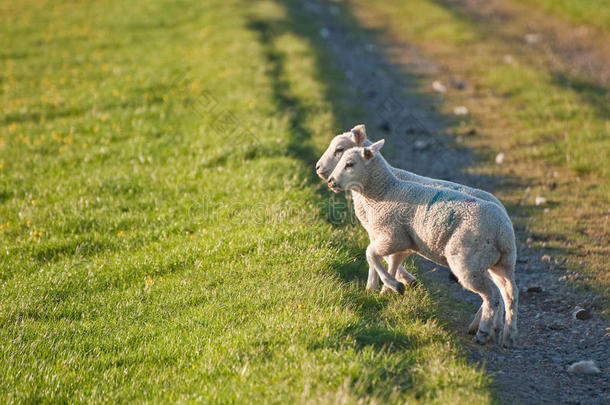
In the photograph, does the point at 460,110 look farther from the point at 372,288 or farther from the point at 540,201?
the point at 372,288

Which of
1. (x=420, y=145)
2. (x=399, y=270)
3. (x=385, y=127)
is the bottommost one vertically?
(x=420, y=145)

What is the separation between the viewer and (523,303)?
7.65m

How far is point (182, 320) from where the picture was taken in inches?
260

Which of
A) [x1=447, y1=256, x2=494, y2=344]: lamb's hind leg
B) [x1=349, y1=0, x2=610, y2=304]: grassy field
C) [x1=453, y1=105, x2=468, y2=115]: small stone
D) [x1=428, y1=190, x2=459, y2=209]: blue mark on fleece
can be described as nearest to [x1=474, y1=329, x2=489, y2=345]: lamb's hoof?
[x1=447, y1=256, x2=494, y2=344]: lamb's hind leg

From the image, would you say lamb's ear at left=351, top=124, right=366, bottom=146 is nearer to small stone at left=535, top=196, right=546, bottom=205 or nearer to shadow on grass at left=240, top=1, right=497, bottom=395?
shadow on grass at left=240, top=1, right=497, bottom=395

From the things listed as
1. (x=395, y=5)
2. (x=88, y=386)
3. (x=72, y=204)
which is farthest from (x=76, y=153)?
(x=395, y=5)

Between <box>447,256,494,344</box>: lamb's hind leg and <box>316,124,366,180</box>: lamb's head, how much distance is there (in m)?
1.88

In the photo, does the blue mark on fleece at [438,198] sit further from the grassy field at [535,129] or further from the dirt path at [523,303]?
the grassy field at [535,129]

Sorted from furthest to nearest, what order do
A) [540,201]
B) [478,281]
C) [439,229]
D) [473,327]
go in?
[540,201], [473,327], [439,229], [478,281]

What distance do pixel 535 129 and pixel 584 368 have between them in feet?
28.2

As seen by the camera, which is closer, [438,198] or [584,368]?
[584,368]

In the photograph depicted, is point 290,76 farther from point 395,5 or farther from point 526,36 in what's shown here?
point 395,5

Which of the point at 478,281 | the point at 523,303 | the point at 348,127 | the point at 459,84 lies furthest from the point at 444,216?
the point at 459,84

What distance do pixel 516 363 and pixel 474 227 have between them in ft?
4.51
